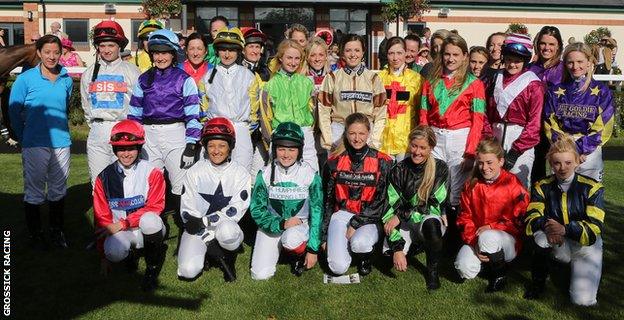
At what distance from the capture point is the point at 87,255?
5.41 metres

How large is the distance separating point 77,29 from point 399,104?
25.8 meters

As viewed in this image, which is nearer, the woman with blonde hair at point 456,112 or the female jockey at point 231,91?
the woman with blonde hair at point 456,112

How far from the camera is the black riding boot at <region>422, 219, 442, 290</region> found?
4.71 m

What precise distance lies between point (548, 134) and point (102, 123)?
4395 mm

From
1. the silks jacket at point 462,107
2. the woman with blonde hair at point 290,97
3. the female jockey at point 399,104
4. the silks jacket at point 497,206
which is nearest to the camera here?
the silks jacket at point 497,206

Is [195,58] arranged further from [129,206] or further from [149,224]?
[149,224]

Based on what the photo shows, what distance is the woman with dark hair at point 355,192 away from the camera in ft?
16.4

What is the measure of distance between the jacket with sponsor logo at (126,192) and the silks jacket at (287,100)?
1.41 m

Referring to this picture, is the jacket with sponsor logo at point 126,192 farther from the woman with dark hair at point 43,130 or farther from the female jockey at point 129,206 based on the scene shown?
the woman with dark hair at point 43,130

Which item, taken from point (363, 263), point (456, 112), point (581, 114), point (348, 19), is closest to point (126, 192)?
point (363, 263)

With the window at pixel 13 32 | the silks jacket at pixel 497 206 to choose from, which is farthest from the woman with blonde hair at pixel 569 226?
the window at pixel 13 32

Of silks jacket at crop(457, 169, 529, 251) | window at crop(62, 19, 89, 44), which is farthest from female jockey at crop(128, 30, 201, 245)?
window at crop(62, 19, 89, 44)

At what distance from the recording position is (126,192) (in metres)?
4.96

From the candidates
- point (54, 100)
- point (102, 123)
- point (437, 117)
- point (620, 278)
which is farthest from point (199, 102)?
point (620, 278)
